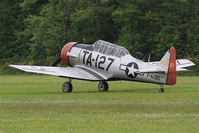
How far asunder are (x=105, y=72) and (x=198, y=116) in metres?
16.4

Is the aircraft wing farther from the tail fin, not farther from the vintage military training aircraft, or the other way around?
the tail fin

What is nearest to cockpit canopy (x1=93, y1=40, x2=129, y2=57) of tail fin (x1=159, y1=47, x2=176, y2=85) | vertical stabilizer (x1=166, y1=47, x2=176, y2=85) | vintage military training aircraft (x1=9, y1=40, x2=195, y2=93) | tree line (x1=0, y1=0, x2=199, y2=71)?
vintage military training aircraft (x1=9, y1=40, x2=195, y2=93)

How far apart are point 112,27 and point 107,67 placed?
1670 inches

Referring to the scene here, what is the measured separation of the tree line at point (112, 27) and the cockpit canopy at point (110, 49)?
30104 mm

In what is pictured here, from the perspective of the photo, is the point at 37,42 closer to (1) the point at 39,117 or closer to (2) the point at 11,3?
(2) the point at 11,3

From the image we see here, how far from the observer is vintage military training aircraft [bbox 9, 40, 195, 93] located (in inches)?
1350

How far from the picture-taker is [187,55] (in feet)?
233

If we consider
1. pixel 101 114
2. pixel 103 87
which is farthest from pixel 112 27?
pixel 101 114

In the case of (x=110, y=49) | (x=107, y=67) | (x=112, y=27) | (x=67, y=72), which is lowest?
(x=67, y=72)

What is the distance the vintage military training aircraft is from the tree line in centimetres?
2942

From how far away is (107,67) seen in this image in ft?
123

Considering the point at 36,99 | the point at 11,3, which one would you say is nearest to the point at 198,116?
the point at 36,99

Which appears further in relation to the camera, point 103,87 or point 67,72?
point 103,87

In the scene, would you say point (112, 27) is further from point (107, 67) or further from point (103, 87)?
point (107, 67)
